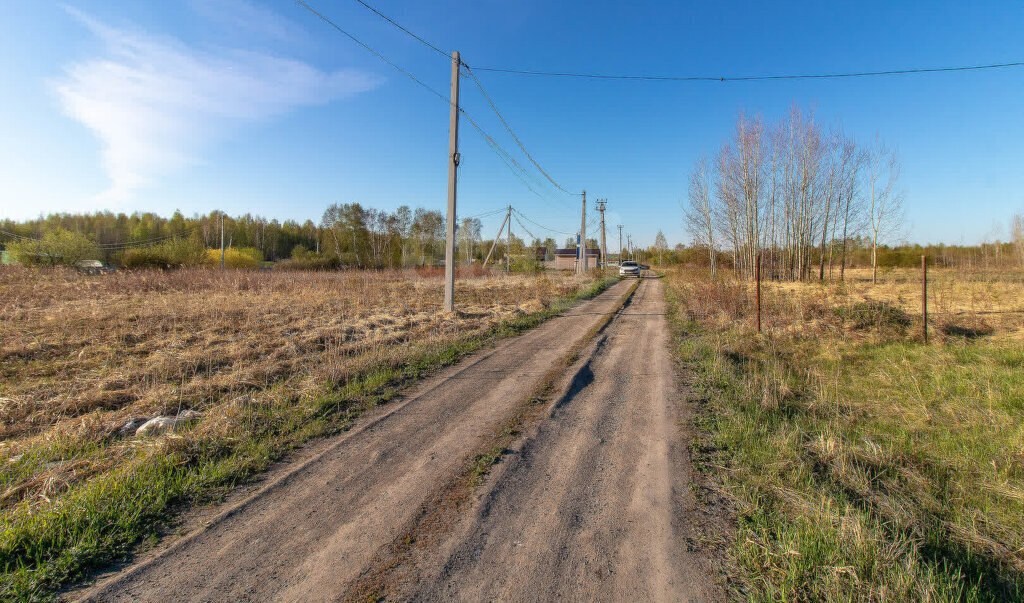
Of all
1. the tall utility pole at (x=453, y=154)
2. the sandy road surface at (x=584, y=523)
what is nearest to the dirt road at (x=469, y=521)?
the sandy road surface at (x=584, y=523)

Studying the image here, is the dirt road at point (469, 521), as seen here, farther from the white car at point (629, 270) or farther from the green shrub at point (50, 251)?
the green shrub at point (50, 251)

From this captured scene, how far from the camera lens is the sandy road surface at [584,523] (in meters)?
2.20

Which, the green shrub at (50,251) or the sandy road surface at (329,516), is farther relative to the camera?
the green shrub at (50,251)

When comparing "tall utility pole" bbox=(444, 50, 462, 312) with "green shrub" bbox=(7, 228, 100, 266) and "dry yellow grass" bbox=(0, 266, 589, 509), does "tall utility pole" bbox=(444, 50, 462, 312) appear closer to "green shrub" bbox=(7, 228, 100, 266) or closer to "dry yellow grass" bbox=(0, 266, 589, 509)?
"dry yellow grass" bbox=(0, 266, 589, 509)

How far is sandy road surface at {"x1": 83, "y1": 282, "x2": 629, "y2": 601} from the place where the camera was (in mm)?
2201

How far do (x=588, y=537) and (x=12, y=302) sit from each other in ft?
63.1

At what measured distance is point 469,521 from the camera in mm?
2770

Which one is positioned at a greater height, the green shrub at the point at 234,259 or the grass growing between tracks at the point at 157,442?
the green shrub at the point at 234,259

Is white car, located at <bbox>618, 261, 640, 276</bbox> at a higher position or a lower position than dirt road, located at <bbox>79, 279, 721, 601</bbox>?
higher

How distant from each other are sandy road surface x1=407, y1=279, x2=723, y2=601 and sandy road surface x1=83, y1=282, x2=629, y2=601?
19.7 inches

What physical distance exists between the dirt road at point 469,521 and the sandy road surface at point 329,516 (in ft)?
0.03

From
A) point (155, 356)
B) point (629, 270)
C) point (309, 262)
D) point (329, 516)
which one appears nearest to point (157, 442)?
point (329, 516)

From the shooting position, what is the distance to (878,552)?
2252 millimetres

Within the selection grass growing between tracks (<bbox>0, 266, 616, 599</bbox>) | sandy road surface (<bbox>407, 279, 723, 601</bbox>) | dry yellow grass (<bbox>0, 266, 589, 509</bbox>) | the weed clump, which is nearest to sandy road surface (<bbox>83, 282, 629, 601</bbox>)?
grass growing between tracks (<bbox>0, 266, 616, 599</bbox>)
